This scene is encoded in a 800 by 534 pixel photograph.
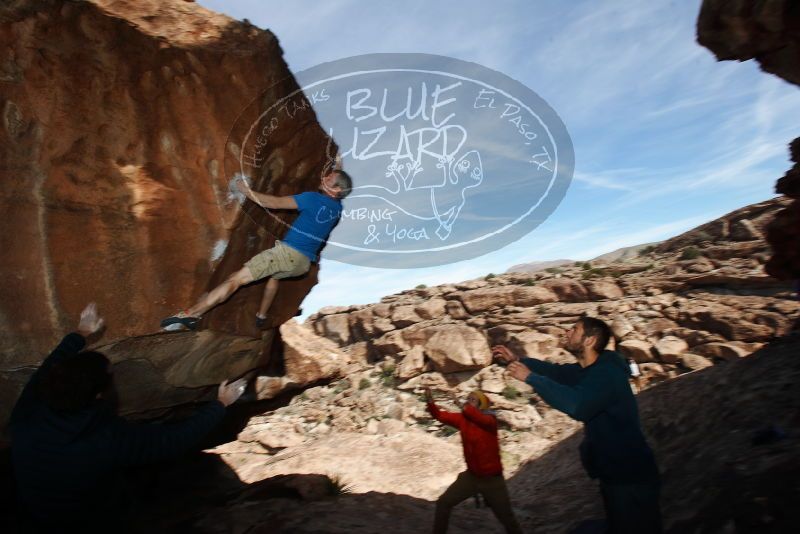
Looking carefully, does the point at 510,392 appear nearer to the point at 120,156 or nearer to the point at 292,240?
the point at 292,240

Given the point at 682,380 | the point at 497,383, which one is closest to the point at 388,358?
the point at 497,383

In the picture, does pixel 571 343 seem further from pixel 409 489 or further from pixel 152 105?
pixel 409 489

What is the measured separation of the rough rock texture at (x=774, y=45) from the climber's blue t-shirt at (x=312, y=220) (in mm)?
5936

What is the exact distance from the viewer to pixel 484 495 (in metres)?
5.57

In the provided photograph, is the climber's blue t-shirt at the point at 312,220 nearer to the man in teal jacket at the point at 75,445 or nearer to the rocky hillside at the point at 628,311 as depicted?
the man in teal jacket at the point at 75,445

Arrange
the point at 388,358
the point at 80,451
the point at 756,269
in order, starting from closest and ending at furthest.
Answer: the point at 80,451, the point at 756,269, the point at 388,358

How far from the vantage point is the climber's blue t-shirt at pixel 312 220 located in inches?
202

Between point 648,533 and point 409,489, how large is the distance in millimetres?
9800

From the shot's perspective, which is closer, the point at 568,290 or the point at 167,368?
the point at 167,368

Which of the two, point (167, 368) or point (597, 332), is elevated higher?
point (167, 368)

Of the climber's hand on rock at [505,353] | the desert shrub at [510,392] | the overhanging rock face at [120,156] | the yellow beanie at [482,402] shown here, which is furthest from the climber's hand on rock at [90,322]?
the desert shrub at [510,392]

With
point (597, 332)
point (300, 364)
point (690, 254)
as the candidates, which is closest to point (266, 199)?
point (597, 332)

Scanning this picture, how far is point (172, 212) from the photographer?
16.8ft

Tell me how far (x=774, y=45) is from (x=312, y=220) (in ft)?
22.6
